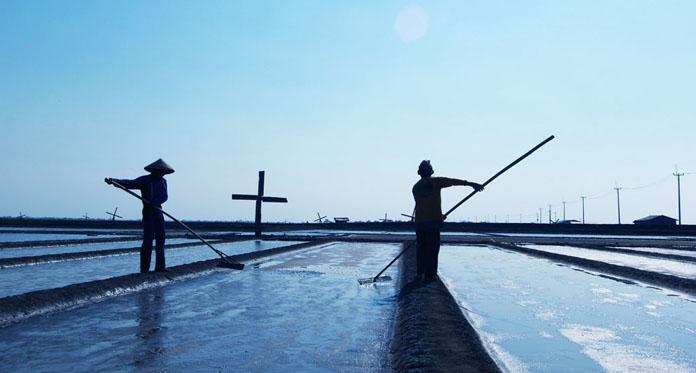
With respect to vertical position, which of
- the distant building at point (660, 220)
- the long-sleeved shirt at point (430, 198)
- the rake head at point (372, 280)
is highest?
the distant building at point (660, 220)

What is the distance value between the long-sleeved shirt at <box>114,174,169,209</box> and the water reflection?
7.91 feet

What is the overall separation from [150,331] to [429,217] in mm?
5062

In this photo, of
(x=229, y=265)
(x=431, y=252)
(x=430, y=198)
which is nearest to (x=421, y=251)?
(x=431, y=252)

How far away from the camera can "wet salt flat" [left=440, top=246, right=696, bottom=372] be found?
4075mm

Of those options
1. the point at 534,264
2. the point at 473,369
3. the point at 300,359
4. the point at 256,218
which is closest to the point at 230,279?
the point at 300,359

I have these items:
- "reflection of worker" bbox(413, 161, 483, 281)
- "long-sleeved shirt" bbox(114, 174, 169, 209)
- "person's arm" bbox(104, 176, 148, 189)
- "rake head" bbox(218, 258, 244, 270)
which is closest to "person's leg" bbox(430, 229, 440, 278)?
"reflection of worker" bbox(413, 161, 483, 281)

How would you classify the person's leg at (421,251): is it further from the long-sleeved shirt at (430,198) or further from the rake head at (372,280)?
the rake head at (372,280)

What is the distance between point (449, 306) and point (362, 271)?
4.90 meters

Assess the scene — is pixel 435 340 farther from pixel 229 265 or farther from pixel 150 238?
pixel 229 265

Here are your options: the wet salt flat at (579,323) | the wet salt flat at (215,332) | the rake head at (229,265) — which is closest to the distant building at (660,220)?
the wet salt flat at (579,323)

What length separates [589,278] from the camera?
1006cm

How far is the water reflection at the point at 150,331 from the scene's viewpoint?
12.6 feet

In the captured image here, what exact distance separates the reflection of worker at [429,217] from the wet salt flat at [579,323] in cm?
58

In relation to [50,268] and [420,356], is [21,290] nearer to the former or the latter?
[50,268]
